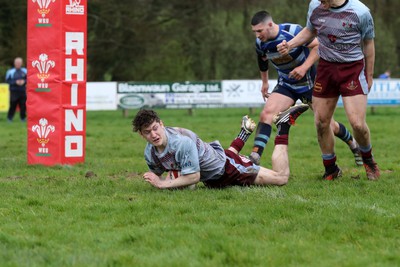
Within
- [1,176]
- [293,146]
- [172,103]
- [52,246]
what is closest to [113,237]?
[52,246]

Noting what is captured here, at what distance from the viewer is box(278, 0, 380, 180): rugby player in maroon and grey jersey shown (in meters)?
9.06

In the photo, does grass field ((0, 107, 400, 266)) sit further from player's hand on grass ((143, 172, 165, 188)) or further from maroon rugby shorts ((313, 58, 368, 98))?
maroon rugby shorts ((313, 58, 368, 98))

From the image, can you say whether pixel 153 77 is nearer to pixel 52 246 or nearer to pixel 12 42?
pixel 12 42

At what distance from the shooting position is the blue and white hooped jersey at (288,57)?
10.3m

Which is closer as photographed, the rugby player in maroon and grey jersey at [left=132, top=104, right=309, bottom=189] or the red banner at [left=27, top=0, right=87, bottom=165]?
the rugby player in maroon and grey jersey at [left=132, top=104, right=309, bottom=189]

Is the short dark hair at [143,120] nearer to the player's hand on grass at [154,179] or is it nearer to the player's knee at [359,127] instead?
the player's hand on grass at [154,179]

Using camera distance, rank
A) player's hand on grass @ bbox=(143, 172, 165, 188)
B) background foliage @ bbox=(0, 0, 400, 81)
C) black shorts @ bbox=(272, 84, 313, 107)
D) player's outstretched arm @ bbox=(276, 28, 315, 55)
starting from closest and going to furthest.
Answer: player's hand on grass @ bbox=(143, 172, 165, 188) → player's outstretched arm @ bbox=(276, 28, 315, 55) → black shorts @ bbox=(272, 84, 313, 107) → background foliage @ bbox=(0, 0, 400, 81)

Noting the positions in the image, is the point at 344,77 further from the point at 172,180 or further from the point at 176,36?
the point at 176,36

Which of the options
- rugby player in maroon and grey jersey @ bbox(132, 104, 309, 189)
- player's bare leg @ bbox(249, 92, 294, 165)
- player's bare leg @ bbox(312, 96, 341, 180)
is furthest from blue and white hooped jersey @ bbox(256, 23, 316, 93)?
rugby player in maroon and grey jersey @ bbox(132, 104, 309, 189)

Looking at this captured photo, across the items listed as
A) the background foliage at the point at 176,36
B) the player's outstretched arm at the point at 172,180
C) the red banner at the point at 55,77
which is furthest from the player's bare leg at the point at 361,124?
the background foliage at the point at 176,36

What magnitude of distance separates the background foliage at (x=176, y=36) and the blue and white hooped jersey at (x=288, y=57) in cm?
3277

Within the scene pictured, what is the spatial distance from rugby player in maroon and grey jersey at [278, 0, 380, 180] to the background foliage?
3386 centimetres

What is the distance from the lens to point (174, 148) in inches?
324

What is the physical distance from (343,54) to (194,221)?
3297 mm
